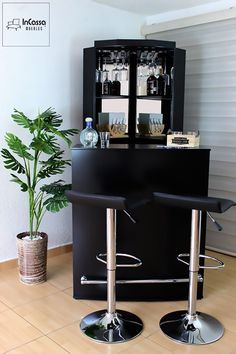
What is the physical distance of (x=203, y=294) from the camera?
2.92 metres

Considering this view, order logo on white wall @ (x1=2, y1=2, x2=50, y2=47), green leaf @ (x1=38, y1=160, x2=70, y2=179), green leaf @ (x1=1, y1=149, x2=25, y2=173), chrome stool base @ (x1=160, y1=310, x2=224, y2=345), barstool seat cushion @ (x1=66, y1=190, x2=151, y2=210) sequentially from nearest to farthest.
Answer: barstool seat cushion @ (x1=66, y1=190, x2=151, y2=210), chrome stool base @ (x1=160, y1=310, x2=224, y2=345), green leaf @ (x1=1, y1=149, x2=25, y2=173), green leaf @ (x1=38, y1=160, x2=70, y2=179), logo on white wall @ (x1=2, y1=2, x2=50, y2=47)

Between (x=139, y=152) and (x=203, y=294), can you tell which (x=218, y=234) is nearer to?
(x=203, y=294)

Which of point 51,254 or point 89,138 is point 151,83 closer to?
point 89,138

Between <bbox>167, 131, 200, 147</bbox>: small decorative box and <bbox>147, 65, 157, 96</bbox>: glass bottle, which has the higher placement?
<bbox>147, 65, 157, 96</bbox>: glass bottle

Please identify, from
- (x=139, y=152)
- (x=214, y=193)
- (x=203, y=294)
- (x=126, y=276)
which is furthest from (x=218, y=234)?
(x=139, y=152)

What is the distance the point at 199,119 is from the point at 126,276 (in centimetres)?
183

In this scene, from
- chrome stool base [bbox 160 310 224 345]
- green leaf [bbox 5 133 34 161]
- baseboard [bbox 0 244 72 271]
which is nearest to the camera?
chrome stool base [bbox 160 310 224 345]

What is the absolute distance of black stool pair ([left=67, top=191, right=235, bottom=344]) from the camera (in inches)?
87.4

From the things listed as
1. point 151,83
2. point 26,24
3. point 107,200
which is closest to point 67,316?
point 107,200

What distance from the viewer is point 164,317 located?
2.55m

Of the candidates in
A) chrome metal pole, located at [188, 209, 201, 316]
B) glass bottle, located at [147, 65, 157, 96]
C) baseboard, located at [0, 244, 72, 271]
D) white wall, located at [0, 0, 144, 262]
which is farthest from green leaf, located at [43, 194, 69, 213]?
glass bottle, located at [147, 65, 157, 96]

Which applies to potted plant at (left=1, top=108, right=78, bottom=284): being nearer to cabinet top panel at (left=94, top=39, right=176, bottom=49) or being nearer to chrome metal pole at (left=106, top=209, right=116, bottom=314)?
chrome metal pole at (left=106, top=209, right=116, bottom=314)

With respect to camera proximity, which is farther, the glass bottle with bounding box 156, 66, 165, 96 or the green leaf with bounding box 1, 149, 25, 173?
the glass bottle with bounding box 156, 66, 165, 96

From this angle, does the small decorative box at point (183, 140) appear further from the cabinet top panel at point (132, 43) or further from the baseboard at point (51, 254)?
the baseboard at point (51, 254)
